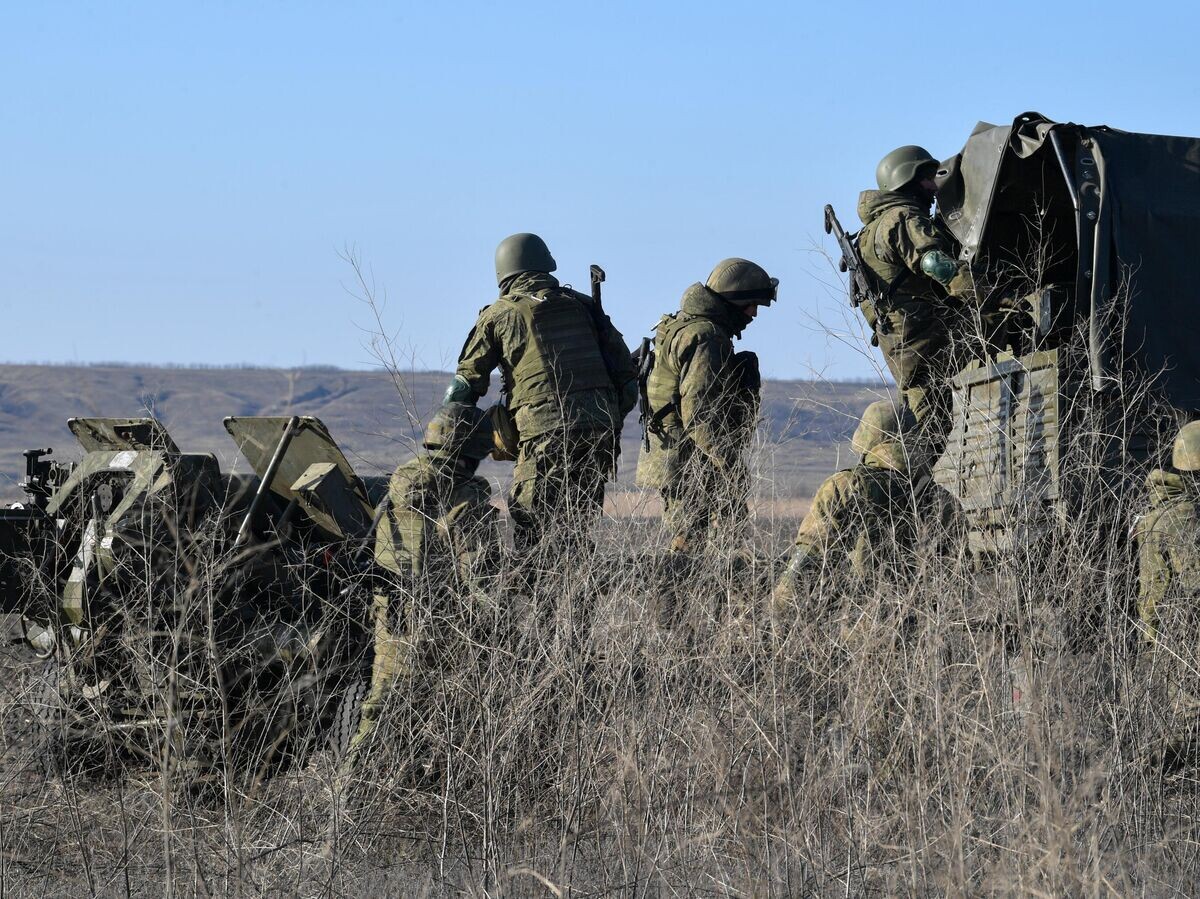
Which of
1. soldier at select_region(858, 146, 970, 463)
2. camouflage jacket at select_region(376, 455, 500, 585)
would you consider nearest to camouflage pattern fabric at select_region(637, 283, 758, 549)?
soldier at select_region(858, 146, 970, 463)

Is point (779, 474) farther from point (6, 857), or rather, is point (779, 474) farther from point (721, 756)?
point (6, 857)

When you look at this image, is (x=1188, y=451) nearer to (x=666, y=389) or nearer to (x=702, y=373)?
(x=702, y=373)

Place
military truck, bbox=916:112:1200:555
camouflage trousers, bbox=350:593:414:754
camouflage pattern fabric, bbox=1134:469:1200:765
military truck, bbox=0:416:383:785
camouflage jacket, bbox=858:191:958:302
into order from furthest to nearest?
camouflage jacket, bbox=858:191:958:302, military truck, bbox=916:112:1200:555, military truck, bbox=0:416:383:785, camouflage trousers, bbox=350:593:414:754, camouflage pattern fabric, bbox=1134:469:1200:765

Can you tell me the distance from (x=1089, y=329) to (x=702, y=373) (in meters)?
2.32

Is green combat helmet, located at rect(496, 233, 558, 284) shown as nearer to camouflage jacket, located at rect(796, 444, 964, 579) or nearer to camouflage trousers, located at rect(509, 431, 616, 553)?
camouflage trousers, located at rect(509, 431, 616, 553)

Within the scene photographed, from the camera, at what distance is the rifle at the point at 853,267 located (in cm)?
805

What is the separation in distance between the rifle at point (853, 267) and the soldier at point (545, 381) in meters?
1.46

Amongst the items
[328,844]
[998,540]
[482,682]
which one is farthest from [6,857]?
[998,540]

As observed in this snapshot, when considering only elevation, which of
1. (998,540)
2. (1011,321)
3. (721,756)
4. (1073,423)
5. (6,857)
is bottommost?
(6,857)

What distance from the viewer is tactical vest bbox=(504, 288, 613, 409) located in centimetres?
734

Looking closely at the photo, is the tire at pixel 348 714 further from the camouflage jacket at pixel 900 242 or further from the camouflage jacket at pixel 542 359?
the camouflage jacket at pixel 900 242

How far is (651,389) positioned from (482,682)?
384cm

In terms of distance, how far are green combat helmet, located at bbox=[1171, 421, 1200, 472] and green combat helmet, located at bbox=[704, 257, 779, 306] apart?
121 inches

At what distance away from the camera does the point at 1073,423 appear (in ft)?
21.4
